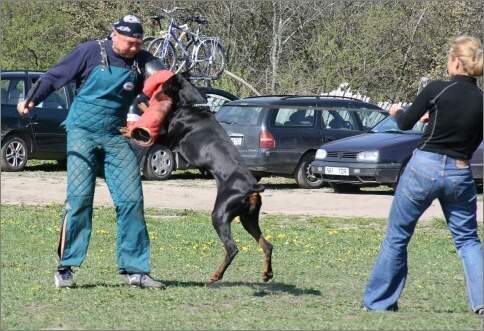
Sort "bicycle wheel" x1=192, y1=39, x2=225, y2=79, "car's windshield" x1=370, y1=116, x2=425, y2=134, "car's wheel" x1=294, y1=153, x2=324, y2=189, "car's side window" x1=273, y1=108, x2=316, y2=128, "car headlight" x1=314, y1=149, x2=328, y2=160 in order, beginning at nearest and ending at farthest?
1. "car headlight" x1=314, y1=149, x2=328, y2=160
2. "car's windshield" x1=370, y1=116, x2=425, y2=134
3. "car's side window" x1=273, y1=108, x2=316, y2=128
4. "car's wheel" x1=294, y1=153, x2=324, y2=189
5. "bicycle wheel" x1=192, y1=39, x2=225, y2=79

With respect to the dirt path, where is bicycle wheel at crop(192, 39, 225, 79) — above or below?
Answer: above

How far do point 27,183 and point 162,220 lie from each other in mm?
5535

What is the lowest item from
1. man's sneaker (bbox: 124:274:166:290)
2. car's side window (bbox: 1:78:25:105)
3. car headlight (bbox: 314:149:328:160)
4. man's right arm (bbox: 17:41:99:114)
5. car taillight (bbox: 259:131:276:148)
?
man's sneaker (bbox: 124:274:166:290)

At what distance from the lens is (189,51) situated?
2511 cm

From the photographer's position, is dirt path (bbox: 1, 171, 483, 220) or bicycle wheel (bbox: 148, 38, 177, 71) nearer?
dirt path (bbox: 1, 171, 483, 220)

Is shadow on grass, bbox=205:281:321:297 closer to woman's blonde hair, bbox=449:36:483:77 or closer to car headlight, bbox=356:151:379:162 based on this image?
woman's blonde hair, bbox=449:36:483:77

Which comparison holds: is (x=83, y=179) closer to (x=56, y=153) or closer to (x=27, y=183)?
(x=27, y=183)

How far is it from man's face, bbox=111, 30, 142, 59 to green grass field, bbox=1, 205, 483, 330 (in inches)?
68.8

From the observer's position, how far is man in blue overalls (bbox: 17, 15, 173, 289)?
24.3 ft

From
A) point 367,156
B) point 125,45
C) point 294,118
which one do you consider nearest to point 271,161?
point 294,118

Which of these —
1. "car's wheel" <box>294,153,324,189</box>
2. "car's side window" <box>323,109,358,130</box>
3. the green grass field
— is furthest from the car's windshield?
the green grass field

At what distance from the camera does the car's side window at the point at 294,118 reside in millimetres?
18562

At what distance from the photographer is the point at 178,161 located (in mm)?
19906

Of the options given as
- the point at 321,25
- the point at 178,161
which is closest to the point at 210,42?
the point at 178,161
